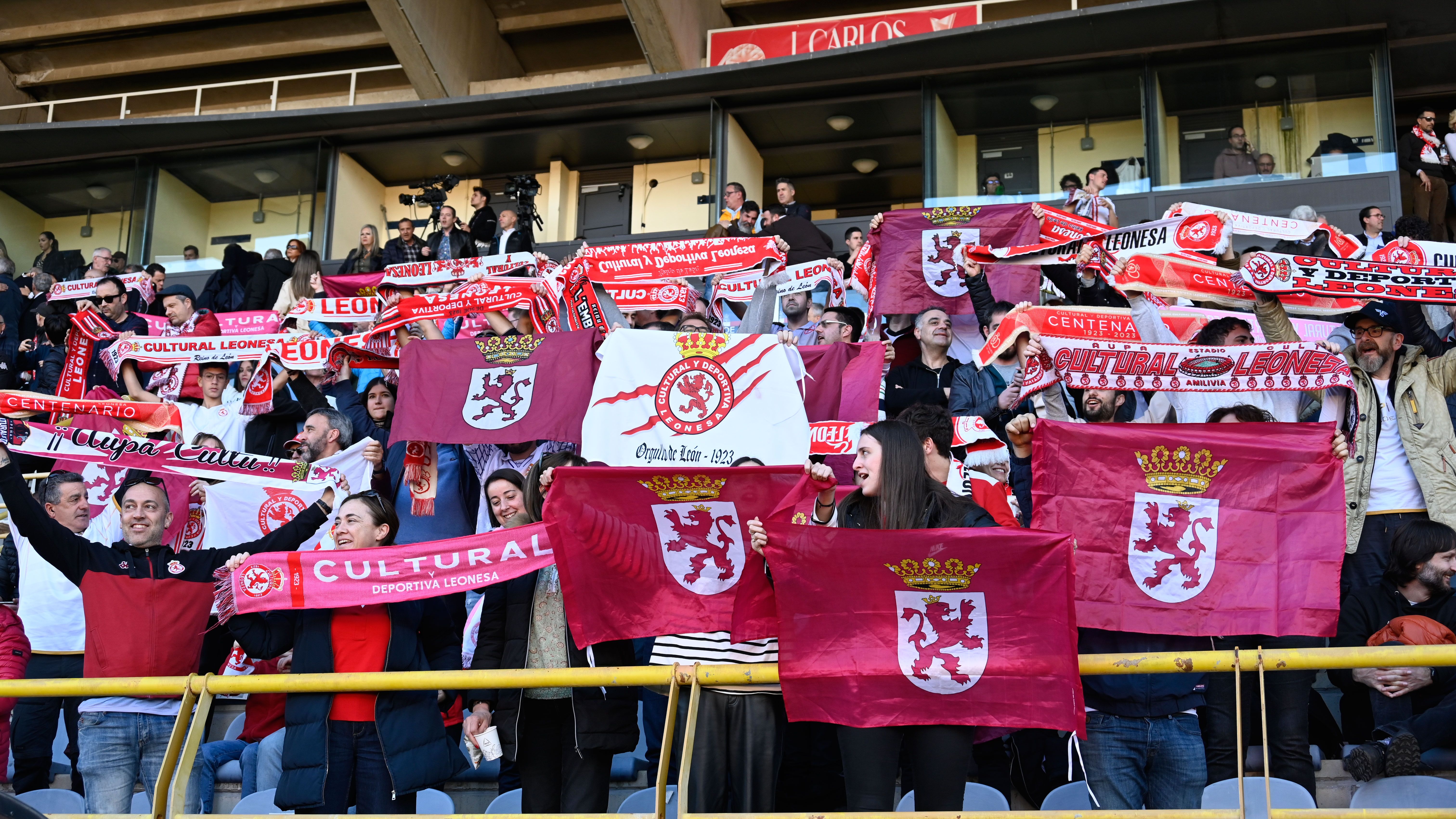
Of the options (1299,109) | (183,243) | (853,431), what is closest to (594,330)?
(853,431)

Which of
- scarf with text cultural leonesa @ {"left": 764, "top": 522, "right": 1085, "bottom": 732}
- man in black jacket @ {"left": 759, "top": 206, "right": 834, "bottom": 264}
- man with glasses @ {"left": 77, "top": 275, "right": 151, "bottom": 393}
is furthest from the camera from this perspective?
man in black jacket @ {"left": 759, "top": 206, "right": 834, "bottom": 264}

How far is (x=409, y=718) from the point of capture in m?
5.69

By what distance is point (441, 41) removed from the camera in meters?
20.6

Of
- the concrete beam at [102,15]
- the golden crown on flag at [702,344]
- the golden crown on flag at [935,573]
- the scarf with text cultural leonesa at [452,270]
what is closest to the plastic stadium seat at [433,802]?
the golden crown on flag at [935,573]

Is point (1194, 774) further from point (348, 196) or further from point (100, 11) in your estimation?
point (100, 11)

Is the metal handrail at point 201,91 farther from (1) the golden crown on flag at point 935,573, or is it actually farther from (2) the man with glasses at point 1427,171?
(1) the golden crown on flag at point 935,573

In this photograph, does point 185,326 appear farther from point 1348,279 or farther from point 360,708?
point 1348,279

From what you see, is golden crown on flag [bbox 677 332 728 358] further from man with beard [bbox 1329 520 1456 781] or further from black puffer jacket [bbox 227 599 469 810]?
man with beard [bbox 1329 520 1456 781]

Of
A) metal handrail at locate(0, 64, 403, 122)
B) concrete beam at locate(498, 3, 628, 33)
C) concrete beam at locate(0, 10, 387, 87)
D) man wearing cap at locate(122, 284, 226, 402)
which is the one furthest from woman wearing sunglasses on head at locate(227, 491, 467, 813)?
concrete beam at locate(0, 10, 387, 87)

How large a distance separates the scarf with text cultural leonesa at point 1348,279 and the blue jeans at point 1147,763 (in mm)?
2940

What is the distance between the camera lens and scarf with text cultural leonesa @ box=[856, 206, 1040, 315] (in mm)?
10656

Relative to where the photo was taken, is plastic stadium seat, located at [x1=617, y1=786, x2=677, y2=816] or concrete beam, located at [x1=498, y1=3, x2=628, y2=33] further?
concrete beam, located at [x1=498, y1=3, x2=628, y2=33]

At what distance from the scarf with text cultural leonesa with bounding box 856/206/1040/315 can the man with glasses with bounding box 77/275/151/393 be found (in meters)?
6.56

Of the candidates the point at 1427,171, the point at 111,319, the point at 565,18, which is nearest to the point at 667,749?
the point at 111,319
